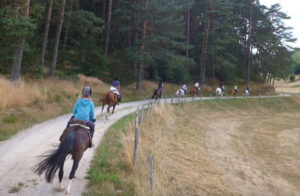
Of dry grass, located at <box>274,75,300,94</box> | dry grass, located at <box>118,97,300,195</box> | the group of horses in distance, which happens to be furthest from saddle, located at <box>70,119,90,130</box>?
dry grass, located at <box>274,75,300,94</box>

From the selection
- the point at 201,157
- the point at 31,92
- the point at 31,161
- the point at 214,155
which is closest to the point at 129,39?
the point at 31,92

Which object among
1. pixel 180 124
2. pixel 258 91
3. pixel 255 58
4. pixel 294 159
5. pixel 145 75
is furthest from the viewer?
pixel 255 58

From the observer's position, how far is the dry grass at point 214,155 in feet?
27.1

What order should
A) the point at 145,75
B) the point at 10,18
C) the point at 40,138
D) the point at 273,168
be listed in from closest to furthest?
the point at 40,138 < the point at 273,168 < the point at 10,18 < the point at 145,75

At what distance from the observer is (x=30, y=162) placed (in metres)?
7.77

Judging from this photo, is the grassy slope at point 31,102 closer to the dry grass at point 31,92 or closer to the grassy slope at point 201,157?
the dry grass at point 31,92

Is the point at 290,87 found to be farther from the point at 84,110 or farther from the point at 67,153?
the point at 67,153

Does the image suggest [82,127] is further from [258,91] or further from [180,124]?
[258,91]

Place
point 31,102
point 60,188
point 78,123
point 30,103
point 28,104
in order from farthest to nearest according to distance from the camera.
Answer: point 31,102 → point 30,103 → point 28,104 → point 78,123 → point 60,188

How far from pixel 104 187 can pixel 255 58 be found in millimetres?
60211

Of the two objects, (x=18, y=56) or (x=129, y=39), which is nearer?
(x=18, y=56)

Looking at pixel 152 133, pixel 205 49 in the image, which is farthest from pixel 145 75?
pixel 152 133

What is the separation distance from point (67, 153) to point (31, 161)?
2677 millimetres

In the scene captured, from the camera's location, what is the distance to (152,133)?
12719 millimetres
